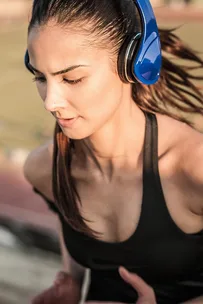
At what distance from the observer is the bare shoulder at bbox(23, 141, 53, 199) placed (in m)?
1.95

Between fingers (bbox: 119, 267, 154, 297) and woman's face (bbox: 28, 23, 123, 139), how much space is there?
0.44m

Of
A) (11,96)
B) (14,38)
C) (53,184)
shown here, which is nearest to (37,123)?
(11,96)

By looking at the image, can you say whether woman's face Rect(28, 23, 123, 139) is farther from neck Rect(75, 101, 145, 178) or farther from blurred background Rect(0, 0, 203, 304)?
blurred background Rect(0, 0, 203, 304)

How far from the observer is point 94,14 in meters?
1.49

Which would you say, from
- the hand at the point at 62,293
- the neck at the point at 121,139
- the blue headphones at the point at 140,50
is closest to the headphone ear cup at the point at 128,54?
the blue headphones at the point at 140,50

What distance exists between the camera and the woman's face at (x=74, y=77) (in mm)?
1471

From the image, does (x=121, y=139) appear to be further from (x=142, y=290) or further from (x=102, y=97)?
(x=142, y=290)

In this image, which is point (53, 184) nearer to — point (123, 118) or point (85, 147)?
point (85, 147)

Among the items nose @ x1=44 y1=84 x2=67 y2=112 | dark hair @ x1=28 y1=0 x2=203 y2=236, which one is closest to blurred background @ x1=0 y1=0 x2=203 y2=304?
dark hair @ x1=28 y1=0 x2=203 y2=236

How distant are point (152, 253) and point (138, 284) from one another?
10 cm

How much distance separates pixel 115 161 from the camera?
1.78 meters

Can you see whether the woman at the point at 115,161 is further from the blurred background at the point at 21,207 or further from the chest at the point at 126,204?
the blurred background at the point at 21,207

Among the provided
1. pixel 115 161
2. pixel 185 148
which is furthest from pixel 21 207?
pixel 185 148

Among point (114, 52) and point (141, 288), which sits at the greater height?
point (114, 52)
